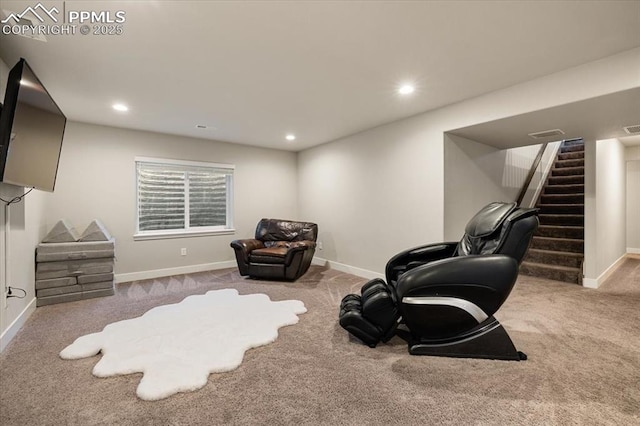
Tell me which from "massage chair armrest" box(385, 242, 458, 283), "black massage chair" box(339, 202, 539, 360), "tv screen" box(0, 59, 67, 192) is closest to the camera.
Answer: "tv screen" box(0, 59, 67, 192)

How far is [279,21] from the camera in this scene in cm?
183

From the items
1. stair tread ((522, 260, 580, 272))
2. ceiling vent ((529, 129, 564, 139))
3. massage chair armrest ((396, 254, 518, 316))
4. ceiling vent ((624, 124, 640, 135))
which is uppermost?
ceiling vent ((529, 129, 564, 139))

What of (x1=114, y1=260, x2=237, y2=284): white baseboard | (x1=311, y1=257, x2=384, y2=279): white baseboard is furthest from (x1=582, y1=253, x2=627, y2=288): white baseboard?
(x1=114, y1=260, x2=237, y2=284): white baseboard

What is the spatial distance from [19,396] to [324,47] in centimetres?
296

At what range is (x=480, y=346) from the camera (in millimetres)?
2041

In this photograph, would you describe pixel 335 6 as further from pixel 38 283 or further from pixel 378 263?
pixel 38 283

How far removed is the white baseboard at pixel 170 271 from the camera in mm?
4250

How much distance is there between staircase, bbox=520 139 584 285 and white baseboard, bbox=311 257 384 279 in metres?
2.37

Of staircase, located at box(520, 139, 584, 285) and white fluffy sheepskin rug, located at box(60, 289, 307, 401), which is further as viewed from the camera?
staircase, located at box(520, 139, 584, 285)

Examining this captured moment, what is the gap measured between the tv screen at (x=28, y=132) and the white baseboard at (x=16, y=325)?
1.19 meters

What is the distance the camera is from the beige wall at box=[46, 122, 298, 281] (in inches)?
155

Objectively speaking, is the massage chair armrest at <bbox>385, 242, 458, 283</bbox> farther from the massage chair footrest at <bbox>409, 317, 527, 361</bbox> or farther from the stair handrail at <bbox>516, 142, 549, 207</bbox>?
the stair handrail at <bbox>516, 142, 549, 207</bbox>

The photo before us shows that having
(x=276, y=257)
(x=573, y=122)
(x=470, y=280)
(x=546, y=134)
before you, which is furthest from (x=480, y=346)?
(x=546, y=134)

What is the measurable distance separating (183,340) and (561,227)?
568 centimetres
